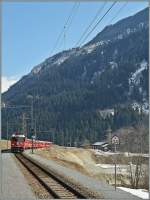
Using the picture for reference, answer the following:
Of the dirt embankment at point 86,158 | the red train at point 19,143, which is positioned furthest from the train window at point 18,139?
the dirt embankment at point 86,158

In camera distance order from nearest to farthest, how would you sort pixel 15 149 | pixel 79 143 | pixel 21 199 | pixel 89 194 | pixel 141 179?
pixel 21 199 → pixel 89 194 → pixel 141 179 → pixel 15 149 → pixel 79 143

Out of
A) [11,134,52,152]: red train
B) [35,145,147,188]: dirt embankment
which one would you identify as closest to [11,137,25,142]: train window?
[11,134,52,152]: red train

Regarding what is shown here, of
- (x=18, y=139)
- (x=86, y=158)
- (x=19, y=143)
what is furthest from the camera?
(x=86, y=158)

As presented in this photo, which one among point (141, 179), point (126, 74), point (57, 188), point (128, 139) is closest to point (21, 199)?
point (57, 188)

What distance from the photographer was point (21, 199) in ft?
37.3

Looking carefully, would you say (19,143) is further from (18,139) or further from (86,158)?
(86,158)

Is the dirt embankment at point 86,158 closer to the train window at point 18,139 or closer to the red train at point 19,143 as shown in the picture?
the red train at point 19,143

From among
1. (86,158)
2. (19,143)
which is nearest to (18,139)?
(19,143)

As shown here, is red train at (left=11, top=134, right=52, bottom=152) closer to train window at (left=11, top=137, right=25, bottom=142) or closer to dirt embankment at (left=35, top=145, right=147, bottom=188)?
train window at (left=11, top=137, right=25, bottom=142)

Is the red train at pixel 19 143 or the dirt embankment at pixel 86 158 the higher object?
the red train at pixel 19 143

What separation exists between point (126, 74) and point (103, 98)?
38463 mm

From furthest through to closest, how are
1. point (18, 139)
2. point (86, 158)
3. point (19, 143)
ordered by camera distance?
1. point (86, 158)
2. point (19, 143)
3. point (18, 139)

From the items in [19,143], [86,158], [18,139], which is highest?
[18,139]

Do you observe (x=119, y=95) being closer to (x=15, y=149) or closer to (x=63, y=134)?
(x=63, y=134)
